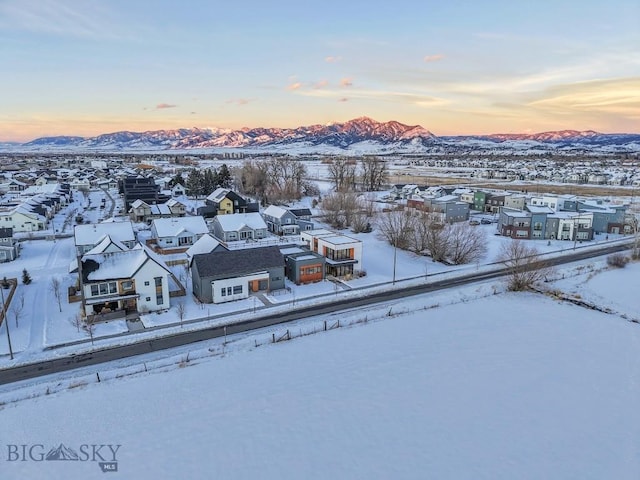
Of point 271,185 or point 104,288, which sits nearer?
point 104,288

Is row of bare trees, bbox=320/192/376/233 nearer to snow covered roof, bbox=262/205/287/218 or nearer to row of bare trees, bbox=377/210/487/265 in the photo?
snow covered roof, bbox=262/205/287/218

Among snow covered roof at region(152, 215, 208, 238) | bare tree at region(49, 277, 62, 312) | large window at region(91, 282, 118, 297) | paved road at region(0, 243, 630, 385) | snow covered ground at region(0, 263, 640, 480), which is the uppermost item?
snow covered roof at region(152, 215, 208, 238)

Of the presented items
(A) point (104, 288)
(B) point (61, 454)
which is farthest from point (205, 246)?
(B) point (61, 454)

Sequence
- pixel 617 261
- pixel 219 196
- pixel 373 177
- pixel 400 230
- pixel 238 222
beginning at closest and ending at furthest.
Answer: pixel 617 261 → pixel 400 230 → pixel 238 222 → pixel 219 196 → pixel 373 177

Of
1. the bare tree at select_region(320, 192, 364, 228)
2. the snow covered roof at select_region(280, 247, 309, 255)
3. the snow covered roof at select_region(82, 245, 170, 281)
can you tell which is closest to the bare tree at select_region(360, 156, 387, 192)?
the bare tree at select_region(320, 192, 364, 228)

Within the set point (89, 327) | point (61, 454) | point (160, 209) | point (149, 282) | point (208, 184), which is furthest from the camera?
point (208, 184)

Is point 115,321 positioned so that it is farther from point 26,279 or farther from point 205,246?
point 26,279
